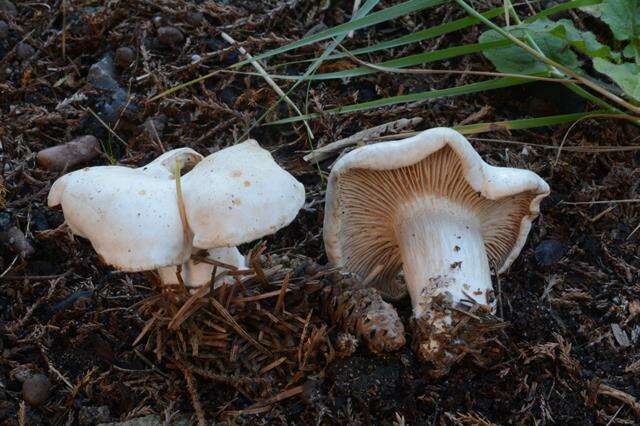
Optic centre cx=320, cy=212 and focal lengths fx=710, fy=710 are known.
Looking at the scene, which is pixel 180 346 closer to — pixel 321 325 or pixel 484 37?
pixel 321 325

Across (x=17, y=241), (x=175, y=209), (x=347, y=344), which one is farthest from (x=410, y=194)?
(x=17, y=241)

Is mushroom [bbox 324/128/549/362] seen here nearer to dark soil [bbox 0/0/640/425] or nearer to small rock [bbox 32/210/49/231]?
dark soil [bbox 0/0/640/425]

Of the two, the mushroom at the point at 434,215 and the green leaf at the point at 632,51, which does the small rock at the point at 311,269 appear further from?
the green leaf at the point at 632,51

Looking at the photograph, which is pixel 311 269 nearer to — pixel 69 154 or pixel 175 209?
pixel 175 209

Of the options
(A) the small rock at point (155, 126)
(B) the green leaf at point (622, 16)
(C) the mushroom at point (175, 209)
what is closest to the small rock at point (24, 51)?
(A) the small rock at point (155, 126)

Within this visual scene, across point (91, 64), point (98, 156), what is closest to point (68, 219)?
point (98, 156)

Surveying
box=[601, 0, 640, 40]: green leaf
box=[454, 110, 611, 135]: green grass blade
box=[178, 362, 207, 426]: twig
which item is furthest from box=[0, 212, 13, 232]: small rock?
box=[601, 0, 640, 40]: green leaf
